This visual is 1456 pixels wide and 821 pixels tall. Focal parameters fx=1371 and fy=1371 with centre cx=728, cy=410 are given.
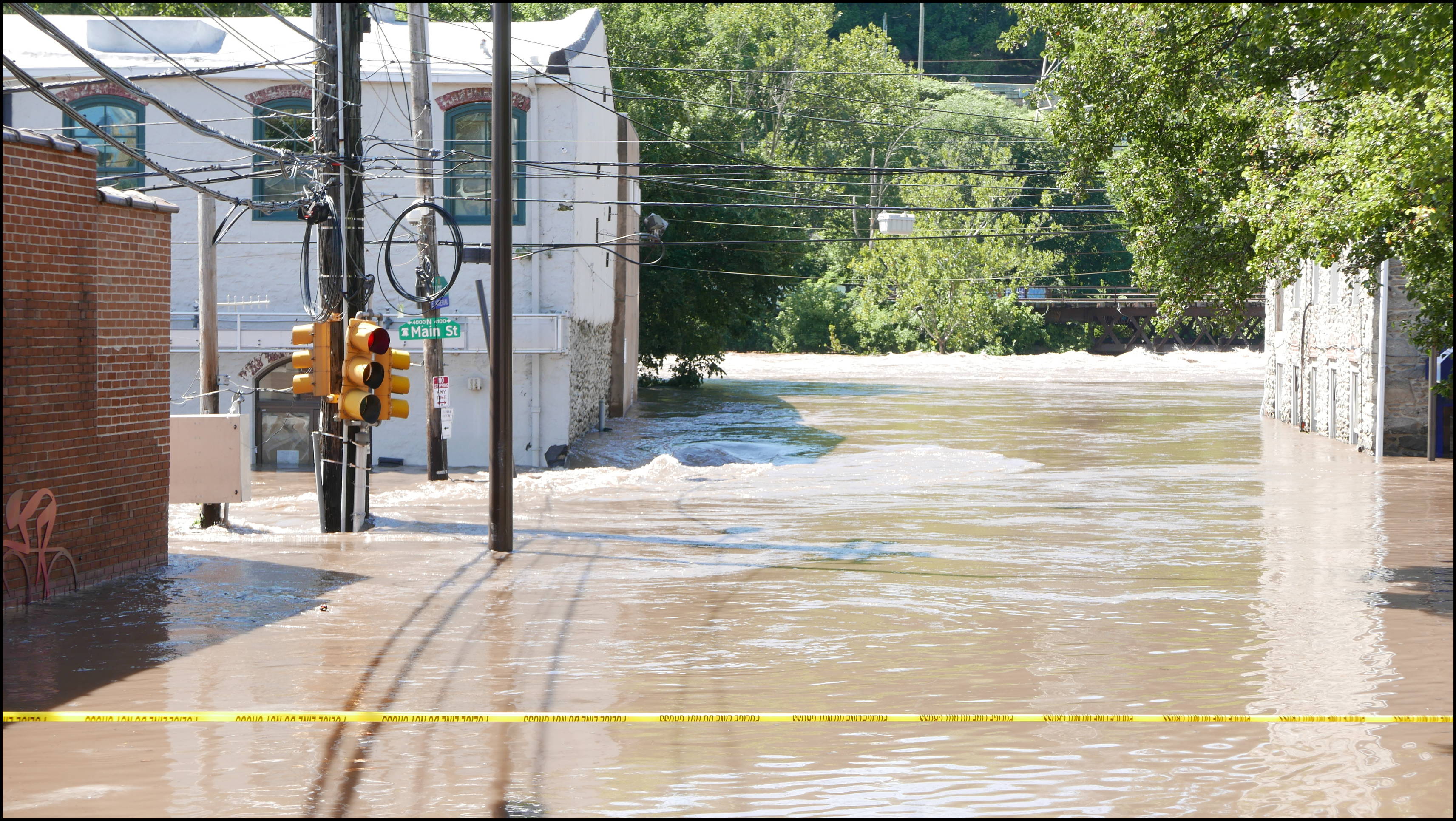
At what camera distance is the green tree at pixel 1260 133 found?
1122 cm

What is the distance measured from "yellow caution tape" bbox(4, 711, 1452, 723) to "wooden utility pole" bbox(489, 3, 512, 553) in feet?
23.5

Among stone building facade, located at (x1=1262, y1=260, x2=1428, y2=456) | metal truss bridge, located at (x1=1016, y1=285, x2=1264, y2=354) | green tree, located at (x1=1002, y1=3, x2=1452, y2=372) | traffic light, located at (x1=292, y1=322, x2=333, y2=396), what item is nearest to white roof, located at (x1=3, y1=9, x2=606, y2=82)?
traffic light, located at (x1=292, y1=322, x2=333, y2=396)

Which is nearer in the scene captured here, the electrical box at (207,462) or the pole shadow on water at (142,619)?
the pole shadow on water at (142,619)

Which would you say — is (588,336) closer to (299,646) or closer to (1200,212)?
(1200,212)

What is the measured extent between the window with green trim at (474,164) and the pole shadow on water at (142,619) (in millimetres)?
13478

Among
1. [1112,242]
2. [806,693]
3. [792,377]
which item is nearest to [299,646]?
[806,693]

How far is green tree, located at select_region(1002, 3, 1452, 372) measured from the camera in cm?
1122

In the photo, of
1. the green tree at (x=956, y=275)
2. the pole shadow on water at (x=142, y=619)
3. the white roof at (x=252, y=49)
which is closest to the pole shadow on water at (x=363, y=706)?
the pole shadow on water at (x=142, y=619)

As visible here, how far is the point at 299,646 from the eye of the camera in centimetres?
1045

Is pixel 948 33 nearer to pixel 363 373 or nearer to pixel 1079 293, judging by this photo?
pixel 1079 293

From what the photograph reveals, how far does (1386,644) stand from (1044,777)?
4692 millimetres

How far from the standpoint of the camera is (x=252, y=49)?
25.6m

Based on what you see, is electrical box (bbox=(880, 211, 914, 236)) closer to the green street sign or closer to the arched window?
the arched window

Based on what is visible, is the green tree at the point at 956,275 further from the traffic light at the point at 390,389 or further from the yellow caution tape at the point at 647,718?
the yellow caution tape at the point at 647,718
